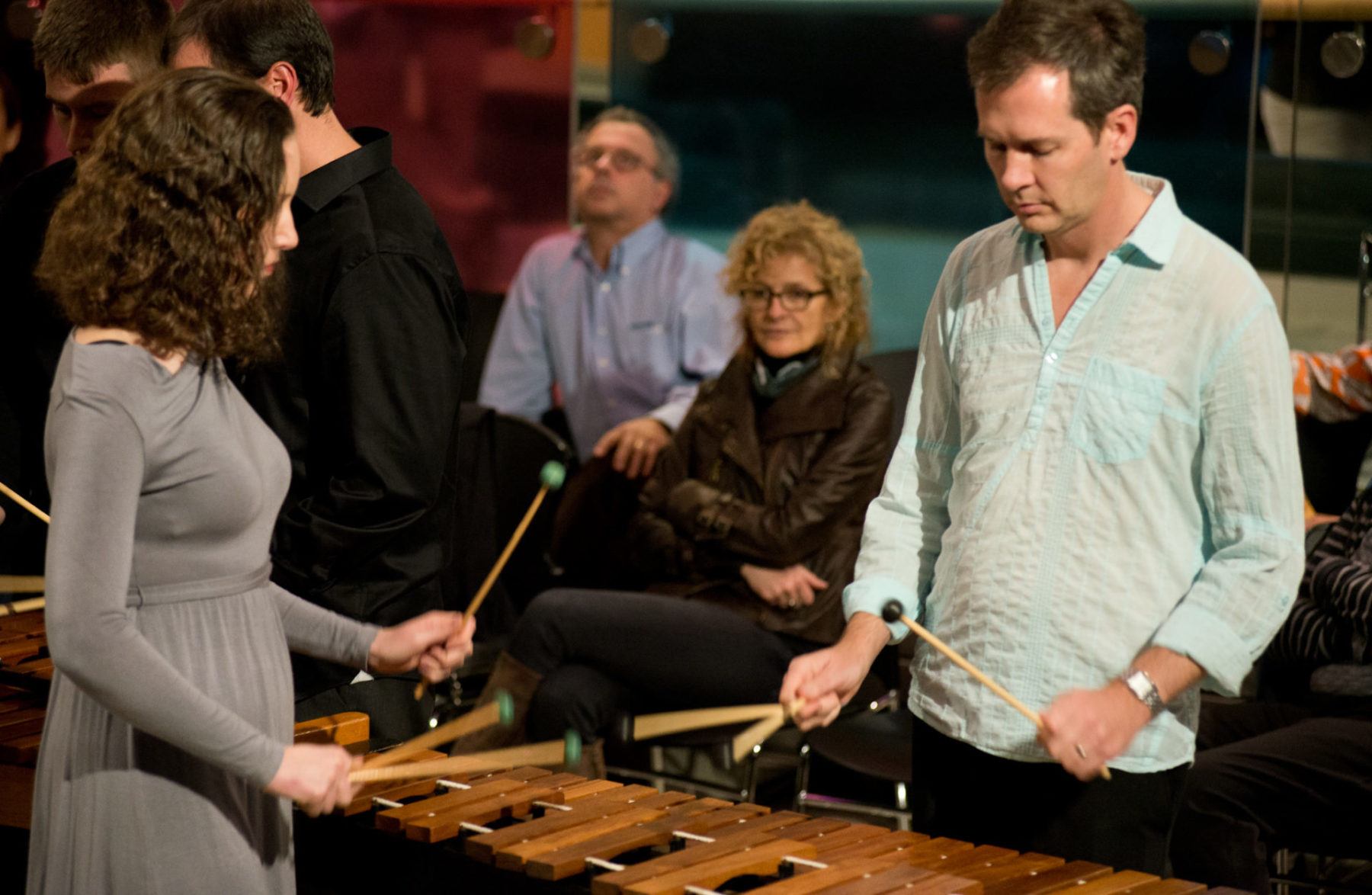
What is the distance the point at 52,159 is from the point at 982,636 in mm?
4566

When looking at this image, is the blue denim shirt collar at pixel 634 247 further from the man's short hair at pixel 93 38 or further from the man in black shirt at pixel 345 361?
the man in black shirt at pixel 345 361

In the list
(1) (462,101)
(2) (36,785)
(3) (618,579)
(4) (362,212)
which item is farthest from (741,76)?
(2) (36,785)

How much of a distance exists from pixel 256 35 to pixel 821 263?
187 centimetres

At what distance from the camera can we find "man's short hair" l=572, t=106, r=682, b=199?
4.81 meters

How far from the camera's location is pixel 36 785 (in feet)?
5.47

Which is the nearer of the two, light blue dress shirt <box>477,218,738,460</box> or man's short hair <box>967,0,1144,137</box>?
man's short hair <box>967,0,1144,137</box>

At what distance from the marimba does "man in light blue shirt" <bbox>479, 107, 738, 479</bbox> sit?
2.51m

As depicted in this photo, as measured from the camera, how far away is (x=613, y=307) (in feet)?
15.5

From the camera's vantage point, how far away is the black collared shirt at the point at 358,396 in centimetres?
209

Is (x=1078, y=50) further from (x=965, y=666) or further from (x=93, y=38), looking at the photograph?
(x=93, y=38)

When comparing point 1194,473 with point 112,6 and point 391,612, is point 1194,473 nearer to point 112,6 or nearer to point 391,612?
point 391,612

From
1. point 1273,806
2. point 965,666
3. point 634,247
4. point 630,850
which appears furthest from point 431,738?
point 634,247

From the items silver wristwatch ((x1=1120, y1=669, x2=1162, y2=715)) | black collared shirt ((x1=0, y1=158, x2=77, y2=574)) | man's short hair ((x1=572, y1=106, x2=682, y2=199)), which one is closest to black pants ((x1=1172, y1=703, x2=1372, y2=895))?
silver wristwatch ((x1=1120, y1=669, x2=1162, y2=715))

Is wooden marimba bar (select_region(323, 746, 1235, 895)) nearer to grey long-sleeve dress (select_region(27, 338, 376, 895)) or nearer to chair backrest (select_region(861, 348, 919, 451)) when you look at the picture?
grey long-sleeve dress (select_region(27, 338, 376, 895))
